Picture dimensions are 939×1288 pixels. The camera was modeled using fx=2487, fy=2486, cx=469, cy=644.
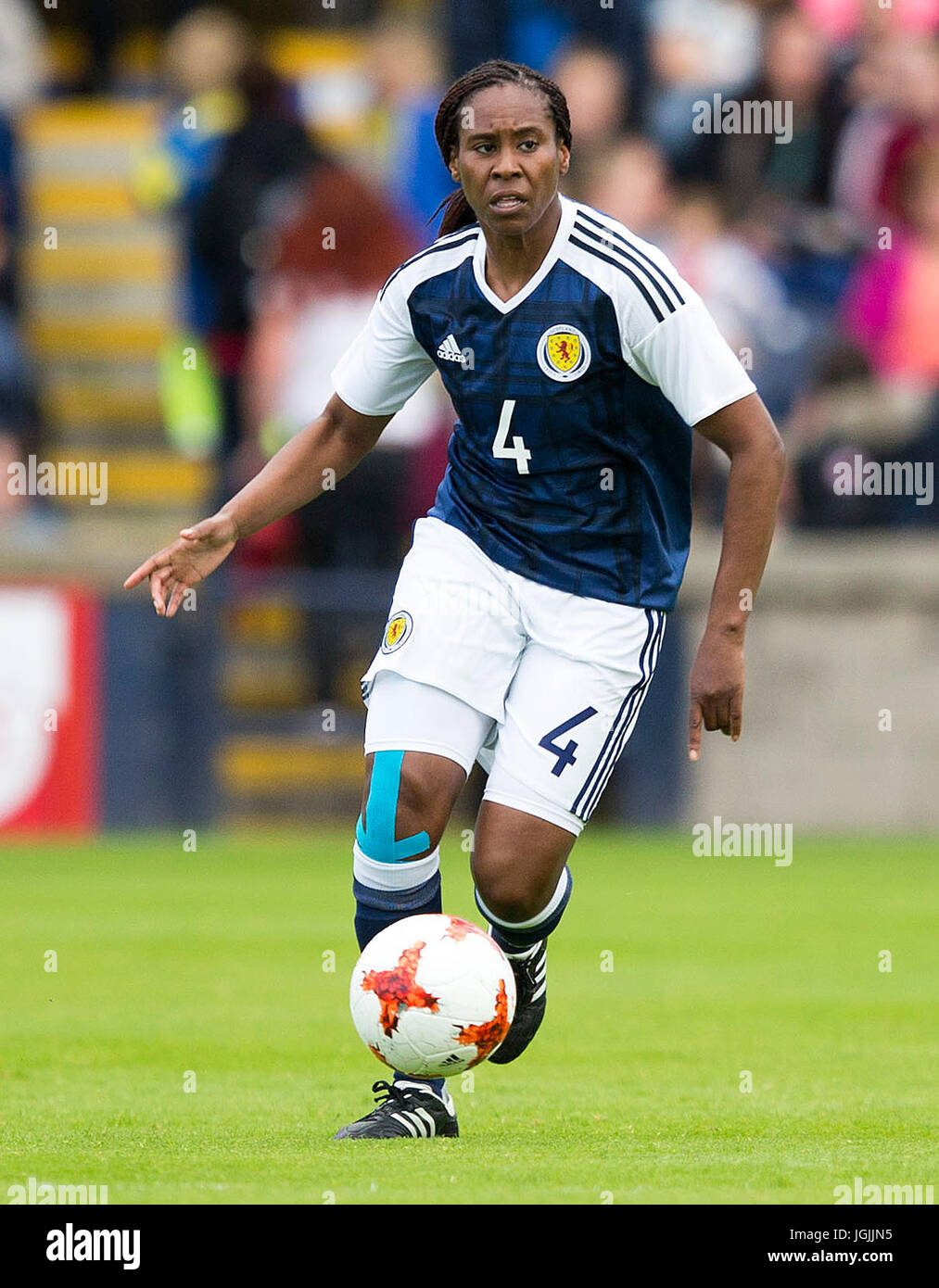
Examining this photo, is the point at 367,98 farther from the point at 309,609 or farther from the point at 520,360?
the point at 520,360

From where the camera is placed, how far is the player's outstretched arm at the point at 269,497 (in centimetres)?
641

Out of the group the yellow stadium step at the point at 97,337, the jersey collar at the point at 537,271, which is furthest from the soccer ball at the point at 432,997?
the yellow stadium step at the point at 97,337

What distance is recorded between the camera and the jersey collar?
20.4ft

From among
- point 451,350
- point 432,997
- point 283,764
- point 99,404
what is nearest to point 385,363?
point 451,350

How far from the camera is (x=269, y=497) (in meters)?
6.55

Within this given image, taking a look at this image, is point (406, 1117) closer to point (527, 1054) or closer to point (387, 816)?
point (387, 816)

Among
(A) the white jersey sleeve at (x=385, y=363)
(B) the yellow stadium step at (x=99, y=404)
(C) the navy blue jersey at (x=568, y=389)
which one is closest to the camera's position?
(C) the navy blue jersey at (x=568, y=389)

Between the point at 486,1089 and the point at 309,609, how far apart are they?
821 cm

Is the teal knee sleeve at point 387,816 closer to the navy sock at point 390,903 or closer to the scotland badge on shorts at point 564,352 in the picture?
the navy sock at point 390,903

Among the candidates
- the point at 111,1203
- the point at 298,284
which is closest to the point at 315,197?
the point at 298,284

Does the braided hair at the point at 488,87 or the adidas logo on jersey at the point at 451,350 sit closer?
the braided hair at the point at 488,87

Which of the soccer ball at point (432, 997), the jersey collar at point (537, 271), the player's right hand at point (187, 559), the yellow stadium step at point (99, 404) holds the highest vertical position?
the yellow stadium step at point (99, 404)

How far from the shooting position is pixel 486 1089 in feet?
23.1

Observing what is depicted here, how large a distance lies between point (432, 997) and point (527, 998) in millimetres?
905
